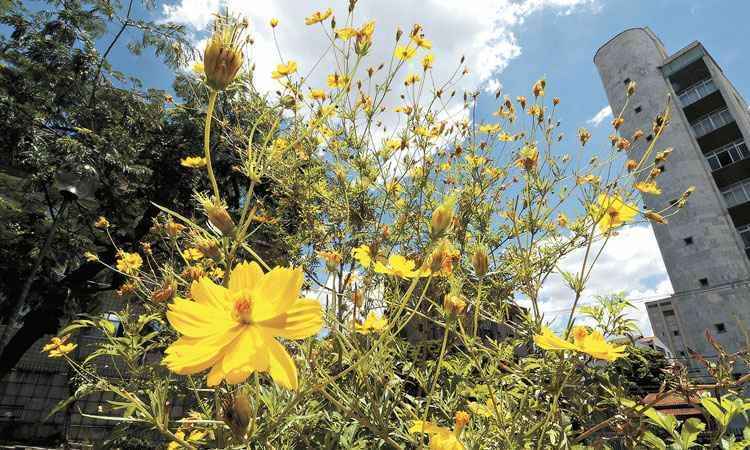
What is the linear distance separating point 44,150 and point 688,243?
17415 mm

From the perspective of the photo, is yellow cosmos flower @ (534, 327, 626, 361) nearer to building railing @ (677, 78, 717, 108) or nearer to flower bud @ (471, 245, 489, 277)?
flower bud @ (471, 245, 489, 277)

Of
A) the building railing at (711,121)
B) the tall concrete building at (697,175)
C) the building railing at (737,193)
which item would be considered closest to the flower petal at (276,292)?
the tall concrete building at (697,175)

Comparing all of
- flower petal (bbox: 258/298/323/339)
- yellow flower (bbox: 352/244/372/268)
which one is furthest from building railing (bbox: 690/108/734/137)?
flower petal (bbox: 258/298/323/339)

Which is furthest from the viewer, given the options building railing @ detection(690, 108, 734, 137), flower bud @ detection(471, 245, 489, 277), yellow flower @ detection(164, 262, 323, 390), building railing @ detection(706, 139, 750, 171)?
building railing @ detection(690, 108, 734, 137)

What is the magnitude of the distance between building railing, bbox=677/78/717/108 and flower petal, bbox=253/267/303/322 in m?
20.0

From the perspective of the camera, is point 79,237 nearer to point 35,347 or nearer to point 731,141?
point 35,347

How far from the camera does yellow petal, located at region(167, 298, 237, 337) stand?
415mm

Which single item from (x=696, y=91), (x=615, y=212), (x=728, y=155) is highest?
(x=696, y=91)

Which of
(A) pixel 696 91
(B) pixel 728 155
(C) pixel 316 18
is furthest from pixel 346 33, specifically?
(A) pixel 696 91

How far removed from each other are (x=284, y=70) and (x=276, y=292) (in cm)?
112

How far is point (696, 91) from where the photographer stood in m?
15.4

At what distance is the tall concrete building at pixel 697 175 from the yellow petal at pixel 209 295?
14707 mm

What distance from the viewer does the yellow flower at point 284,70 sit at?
4.49 ft

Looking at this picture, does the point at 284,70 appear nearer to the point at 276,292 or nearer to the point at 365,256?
the point at 365,256
